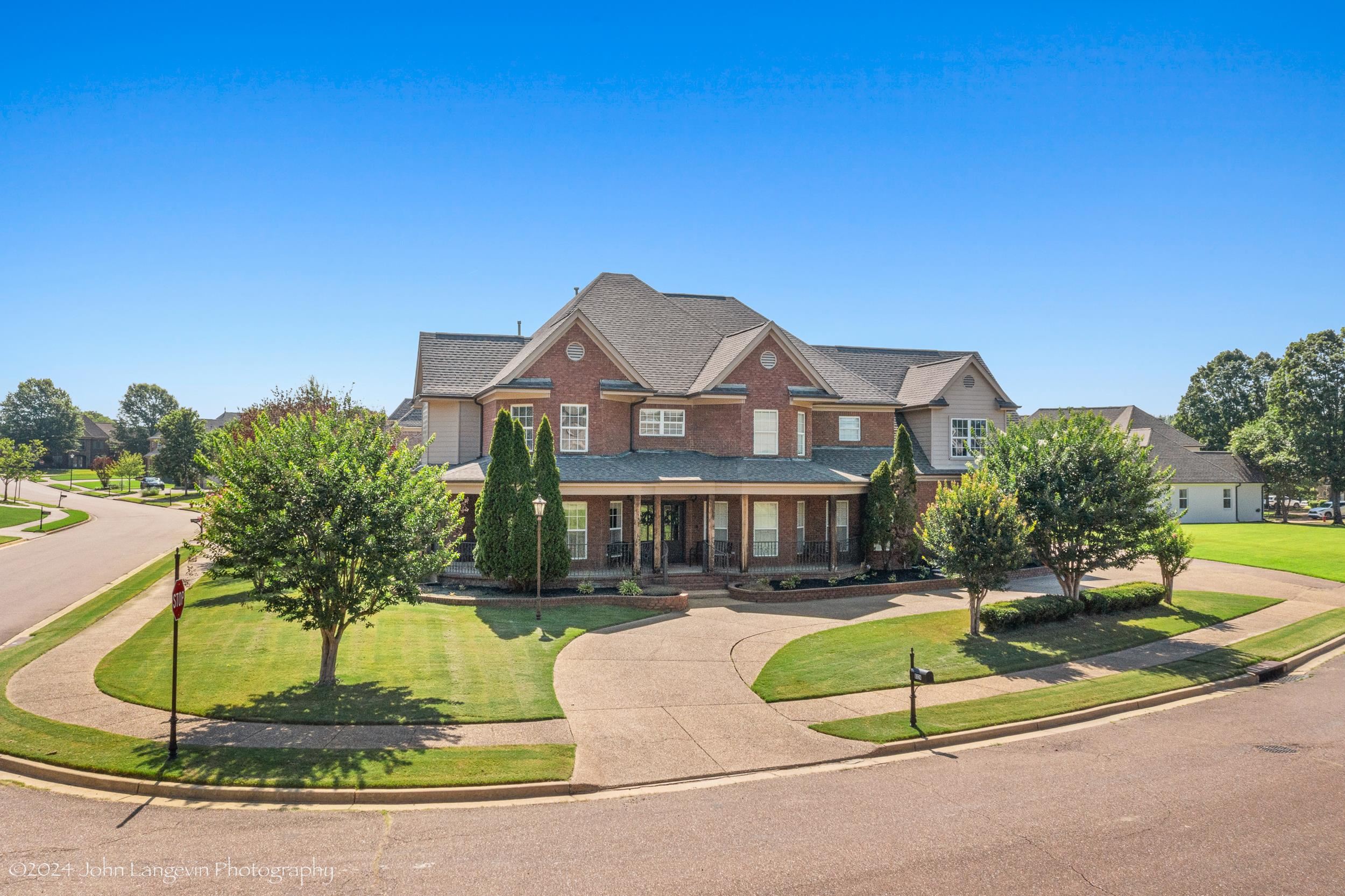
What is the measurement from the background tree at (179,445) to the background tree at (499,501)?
6814 centimetres

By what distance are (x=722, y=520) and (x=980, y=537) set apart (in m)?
12.3

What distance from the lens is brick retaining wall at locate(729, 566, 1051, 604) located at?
82.2ft

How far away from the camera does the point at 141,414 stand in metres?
119

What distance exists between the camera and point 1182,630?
21234 millimetres

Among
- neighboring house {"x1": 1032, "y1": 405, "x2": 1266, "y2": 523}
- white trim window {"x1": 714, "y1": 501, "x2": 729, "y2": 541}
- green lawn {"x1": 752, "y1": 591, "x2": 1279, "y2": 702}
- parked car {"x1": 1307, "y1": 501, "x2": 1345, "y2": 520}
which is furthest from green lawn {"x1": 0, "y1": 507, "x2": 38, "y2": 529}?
parked car {"x1": 1307, "y1": 501, "x2": 1345, "y2": 520}

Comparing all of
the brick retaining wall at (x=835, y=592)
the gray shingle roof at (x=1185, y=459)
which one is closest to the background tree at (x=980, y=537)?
the brick retaining wall at (x=835, y=592)

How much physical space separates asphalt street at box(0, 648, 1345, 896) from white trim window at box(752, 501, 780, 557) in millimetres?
17784

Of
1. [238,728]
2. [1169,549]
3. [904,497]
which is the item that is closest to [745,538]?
[904,497]

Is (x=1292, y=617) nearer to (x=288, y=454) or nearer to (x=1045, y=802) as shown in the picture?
(x=1045, y=802)

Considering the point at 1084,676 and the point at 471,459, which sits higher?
the point at 471,459

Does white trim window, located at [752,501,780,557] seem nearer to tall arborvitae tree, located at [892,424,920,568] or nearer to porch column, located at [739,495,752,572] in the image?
porch column, located at [739,495,752,572]

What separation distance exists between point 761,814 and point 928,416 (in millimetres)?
28175

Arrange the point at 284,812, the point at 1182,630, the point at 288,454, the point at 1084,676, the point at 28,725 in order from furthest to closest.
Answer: the point at 1182,630 < the point at 1084,676 < the point at 288,454 < the point at 28,725 < the point at 284,812

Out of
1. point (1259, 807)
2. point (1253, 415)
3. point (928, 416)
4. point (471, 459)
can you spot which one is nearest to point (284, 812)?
point (1259, 807)
